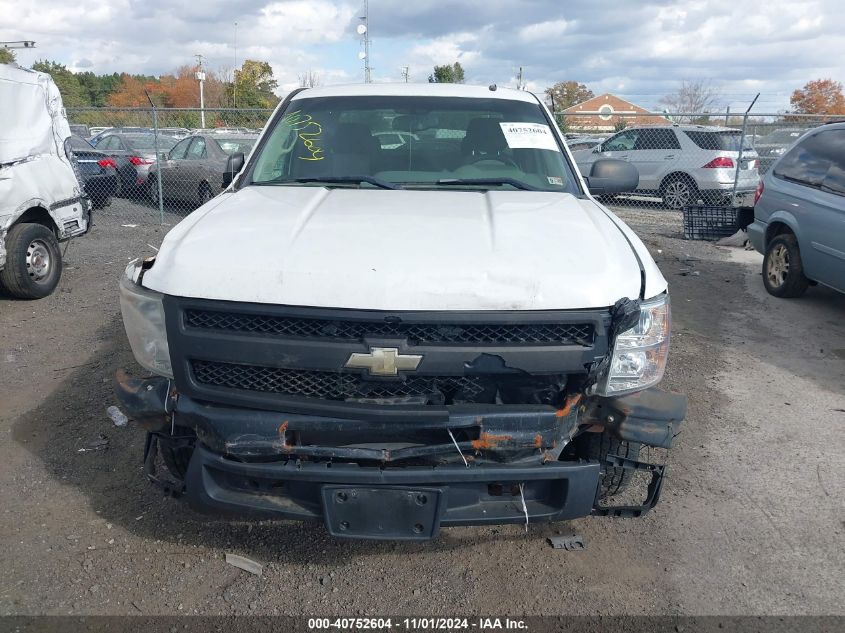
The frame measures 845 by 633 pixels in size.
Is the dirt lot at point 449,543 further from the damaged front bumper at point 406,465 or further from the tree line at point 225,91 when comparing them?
the tree line at point 225,91

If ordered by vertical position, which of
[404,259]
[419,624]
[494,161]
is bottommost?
[419,624]

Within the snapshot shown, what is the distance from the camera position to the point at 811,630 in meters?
2.74

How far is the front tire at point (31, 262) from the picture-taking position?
7.00 metres

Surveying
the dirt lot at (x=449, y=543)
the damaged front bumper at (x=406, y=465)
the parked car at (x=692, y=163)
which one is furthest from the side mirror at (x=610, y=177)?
the parked car at (x=692, y=163)

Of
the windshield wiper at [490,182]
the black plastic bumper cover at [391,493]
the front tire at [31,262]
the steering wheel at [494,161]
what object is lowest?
the front tire at [31,262]

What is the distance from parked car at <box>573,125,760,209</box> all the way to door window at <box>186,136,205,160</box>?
8.39 metres

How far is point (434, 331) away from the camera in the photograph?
2.54 metres

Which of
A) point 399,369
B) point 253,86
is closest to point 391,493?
point 399,369

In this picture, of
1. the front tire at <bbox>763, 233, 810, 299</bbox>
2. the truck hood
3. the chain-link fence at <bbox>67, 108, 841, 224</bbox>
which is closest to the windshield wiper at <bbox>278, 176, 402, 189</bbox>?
the truck hood

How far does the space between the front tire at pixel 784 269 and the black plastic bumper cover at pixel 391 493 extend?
5694 mm

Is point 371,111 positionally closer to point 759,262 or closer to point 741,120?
point 759,262

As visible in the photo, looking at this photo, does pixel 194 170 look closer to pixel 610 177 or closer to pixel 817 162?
pixel 817 162

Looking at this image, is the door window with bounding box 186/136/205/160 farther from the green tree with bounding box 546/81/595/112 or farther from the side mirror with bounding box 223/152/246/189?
the green tree with bounding box 546/81/595/112

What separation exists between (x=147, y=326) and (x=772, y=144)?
15.6 metres
